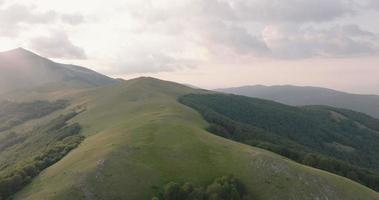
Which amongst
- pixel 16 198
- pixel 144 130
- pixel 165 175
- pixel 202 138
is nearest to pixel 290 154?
pixel 202 138

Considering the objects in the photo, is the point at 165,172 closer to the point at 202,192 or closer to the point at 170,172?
the point at 170,172

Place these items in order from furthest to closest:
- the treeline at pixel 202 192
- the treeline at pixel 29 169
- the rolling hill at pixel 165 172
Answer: the treeline at pixel 29 169
the rolling hill at pixel 165 172
the treeline at pixel 202 192

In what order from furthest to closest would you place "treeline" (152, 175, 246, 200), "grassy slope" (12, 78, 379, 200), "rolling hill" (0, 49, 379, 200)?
"rolling hill" (0, 49, 379, 200) → "grassy slope" (12, 78, 379, 200) → "treeline" (152, 175, 246, 200)

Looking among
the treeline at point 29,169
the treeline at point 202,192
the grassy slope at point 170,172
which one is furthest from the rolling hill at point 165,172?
the treeline at point 202,192

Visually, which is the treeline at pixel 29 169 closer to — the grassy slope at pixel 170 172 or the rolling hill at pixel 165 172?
the rolling hill at pixel 165 172

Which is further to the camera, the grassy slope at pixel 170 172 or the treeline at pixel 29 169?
the treeline at pixel 29 169

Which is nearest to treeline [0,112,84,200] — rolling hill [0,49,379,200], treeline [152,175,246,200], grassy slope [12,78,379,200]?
rolling hill [0,49,379,200]

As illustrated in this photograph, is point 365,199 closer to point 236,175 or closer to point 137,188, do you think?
point 236,175

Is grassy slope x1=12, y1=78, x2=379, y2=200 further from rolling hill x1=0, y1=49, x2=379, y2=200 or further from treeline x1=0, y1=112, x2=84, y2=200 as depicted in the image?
treeline x1=0, y1=112, x2=84, y2=200

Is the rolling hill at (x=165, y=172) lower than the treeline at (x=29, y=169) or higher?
higher
